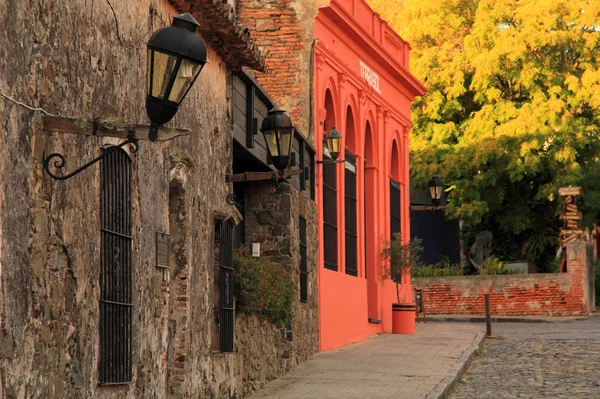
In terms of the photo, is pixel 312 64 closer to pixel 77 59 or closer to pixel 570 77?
pixel 77 59

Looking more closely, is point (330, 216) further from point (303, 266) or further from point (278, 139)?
point (278, 139)

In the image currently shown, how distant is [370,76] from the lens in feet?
80.5

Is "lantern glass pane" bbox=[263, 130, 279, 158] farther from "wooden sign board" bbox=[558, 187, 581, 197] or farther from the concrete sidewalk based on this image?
"wooden sign board" bbox=[558, 187, 581, 197]

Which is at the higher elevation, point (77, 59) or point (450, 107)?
point (450, 107)

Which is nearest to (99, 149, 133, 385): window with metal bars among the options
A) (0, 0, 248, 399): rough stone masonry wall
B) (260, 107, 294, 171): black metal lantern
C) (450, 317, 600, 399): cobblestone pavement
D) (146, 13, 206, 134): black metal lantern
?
(0, 0, 248, 399): rough stone masonry wall

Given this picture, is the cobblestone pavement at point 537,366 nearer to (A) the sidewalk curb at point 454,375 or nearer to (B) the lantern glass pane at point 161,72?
(A) the sidewalk curb at point 454,375

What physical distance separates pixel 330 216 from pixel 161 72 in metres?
14.2

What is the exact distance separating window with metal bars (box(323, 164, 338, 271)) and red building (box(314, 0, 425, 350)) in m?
0.02

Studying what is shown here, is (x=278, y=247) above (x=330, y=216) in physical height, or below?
below

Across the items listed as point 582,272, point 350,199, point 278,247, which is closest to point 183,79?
point 278,247

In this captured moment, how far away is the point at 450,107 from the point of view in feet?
121

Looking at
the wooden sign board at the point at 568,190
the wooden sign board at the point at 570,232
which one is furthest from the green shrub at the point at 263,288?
the wooden sign board at the point at 570,232

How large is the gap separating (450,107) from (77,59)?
97.8 ft

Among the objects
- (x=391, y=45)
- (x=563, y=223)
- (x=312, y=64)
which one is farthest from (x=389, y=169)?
(x=563, y=223)
